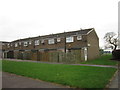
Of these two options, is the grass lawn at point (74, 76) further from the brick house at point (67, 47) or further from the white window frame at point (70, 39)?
the white window frame at point (70, 39)

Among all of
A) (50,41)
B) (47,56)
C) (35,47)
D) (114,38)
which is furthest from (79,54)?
(114,38)

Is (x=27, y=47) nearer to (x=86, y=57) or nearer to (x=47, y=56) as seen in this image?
(x=47, y=56)

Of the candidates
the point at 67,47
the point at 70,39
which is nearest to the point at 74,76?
the point at 67,47

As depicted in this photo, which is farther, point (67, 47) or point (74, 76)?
point (67, 47)

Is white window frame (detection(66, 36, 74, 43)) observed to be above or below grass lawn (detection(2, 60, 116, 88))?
above

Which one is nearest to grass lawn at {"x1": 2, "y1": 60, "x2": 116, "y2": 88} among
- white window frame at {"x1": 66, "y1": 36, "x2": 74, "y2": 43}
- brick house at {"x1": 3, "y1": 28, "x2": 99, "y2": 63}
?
brick house at {"x1": 3, "y1": 28, "x2": 99, "y2": 63}

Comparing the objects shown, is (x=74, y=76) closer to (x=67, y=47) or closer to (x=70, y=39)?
(x=67, y=47)

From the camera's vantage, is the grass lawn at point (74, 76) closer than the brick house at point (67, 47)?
Yes

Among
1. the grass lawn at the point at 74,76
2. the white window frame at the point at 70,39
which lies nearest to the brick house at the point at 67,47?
the white window frame at the point at 70,39

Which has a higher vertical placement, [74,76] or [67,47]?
[67,47]

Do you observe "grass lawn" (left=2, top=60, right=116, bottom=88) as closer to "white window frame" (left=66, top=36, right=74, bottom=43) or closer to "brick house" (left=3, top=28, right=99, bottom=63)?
"brick house" (left=3, top=28, right=99, bottom=63)

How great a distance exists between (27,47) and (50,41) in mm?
9634

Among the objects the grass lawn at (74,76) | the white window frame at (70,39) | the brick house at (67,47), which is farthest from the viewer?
the white window frame at (70,39)

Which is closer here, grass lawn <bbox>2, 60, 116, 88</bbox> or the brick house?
grass lawn <bbox>2, 60, 116, 88</bbox>
